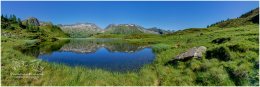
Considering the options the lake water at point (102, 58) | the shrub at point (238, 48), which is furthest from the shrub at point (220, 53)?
the lake water at point (102, 58)

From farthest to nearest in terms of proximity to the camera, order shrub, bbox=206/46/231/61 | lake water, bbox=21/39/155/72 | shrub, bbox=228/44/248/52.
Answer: lake water, bbox=21/39/155/72 < shrub, bbox=228/44/248/52 < shrub, bbox=206/46/231/61

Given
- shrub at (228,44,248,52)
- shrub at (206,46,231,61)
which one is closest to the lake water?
shrub at (206,46,231,61)

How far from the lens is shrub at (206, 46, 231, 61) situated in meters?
22.1

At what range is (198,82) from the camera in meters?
17.7

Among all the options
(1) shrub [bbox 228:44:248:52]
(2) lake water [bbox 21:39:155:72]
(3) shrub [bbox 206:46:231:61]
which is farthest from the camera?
(2) lake water [bbox 21:39:155:72]

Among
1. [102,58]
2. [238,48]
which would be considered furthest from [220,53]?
[102,58]

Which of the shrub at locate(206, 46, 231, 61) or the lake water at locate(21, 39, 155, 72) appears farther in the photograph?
the lake water at locate(21, 39, 155, 72)

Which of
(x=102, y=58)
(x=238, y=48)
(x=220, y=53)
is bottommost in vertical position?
(x=102, y=58)

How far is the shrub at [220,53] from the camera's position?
2215cm

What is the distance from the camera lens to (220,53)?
2384 cm

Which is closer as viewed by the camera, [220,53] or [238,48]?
[238,48]

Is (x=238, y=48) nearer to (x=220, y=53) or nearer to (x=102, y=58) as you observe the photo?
(x=220, y=53)

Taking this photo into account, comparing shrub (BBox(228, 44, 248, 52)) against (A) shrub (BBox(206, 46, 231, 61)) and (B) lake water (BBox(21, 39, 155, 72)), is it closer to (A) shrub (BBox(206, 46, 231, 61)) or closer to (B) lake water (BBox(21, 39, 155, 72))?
(A) shrub (BBox(206, 46, 231, 61))

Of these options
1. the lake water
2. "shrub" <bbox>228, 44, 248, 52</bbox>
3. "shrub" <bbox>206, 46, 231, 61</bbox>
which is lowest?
the lake water
